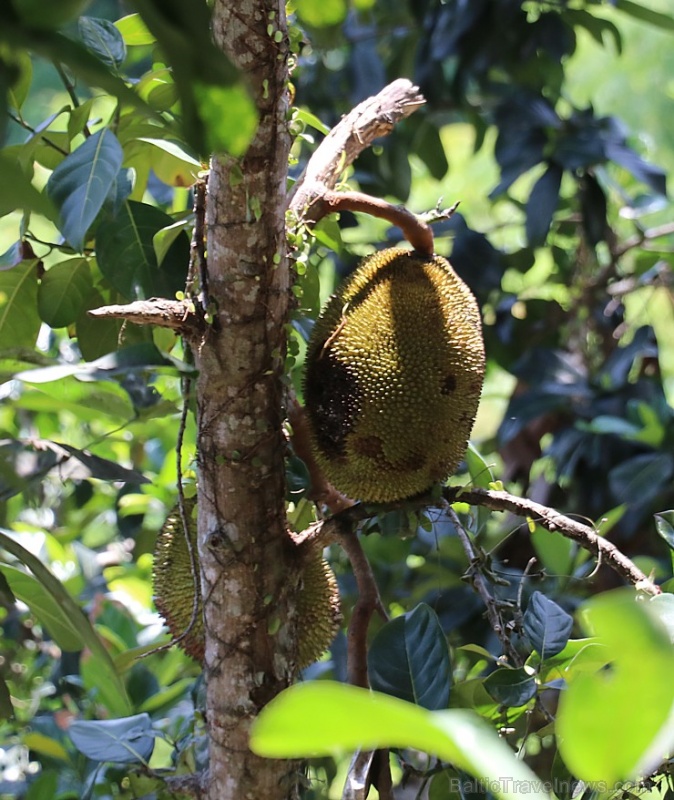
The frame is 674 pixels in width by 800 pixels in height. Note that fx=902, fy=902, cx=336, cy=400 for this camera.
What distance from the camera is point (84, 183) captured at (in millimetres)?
576

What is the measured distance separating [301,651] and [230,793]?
0.37 feet

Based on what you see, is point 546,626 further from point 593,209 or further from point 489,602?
point 593,209

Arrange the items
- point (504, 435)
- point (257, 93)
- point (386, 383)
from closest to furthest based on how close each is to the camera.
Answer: point (257, 93), point (386, 383), point (504, 435)

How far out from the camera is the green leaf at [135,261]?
639mm

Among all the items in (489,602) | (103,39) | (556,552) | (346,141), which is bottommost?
(556,552)

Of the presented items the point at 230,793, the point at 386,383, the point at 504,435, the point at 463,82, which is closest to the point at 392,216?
the point at 386,383

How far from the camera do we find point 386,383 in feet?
1.97

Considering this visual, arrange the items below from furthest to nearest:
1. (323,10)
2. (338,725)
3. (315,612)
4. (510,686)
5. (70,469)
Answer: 1. (70,469)
2. (315,612)
3. (510,686)
4. (323,10)
5. (338,725)

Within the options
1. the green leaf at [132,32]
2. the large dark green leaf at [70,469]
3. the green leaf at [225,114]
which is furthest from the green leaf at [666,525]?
the green leaf at [132,32]

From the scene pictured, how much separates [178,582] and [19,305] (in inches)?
9.9

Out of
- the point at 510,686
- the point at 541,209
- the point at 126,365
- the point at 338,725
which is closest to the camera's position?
the point at 338,725

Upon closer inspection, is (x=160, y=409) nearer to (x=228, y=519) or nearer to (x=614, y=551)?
(x=228, y=519)

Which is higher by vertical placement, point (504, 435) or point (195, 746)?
point (504, 435)

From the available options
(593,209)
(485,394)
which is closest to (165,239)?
(485,394)
